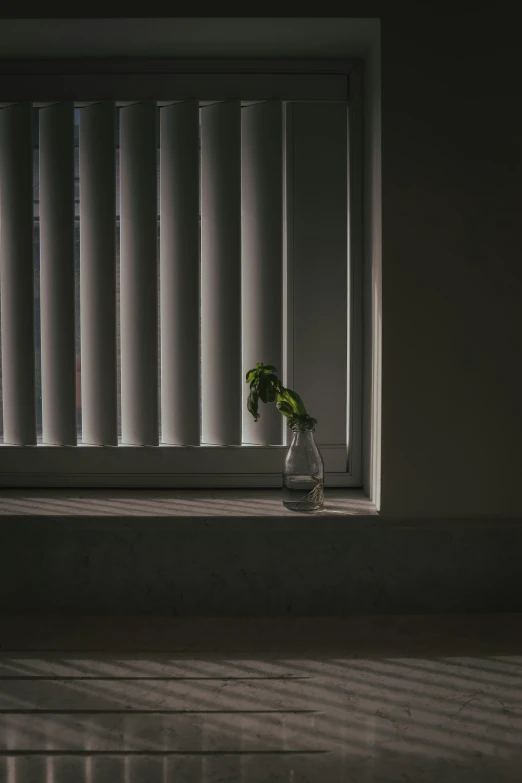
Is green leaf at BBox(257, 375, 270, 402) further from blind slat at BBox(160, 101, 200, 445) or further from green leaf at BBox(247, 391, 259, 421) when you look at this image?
blind slat at BBox(160, 101, 200, 445)

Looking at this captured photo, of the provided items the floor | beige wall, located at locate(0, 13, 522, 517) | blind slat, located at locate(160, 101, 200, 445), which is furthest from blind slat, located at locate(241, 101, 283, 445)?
the floor

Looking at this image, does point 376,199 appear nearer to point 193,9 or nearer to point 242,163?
point 242,163

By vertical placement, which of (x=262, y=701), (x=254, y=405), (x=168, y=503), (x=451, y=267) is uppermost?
(x=451, y=267)

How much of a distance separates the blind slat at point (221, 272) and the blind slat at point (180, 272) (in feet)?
0.07

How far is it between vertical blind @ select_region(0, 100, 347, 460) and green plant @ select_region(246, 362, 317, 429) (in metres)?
0.15

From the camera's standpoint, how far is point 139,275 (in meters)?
1.72

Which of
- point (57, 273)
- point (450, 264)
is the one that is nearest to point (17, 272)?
point (57, 273)

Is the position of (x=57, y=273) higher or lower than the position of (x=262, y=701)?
higher

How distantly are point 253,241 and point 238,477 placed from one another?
0.51 m

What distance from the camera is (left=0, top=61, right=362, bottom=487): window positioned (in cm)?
170

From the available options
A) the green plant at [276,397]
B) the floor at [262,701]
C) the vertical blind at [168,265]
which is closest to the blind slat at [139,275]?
the vertical blind at [168,265]

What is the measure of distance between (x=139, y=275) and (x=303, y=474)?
22.0 inches

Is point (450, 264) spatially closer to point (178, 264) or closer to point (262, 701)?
point (178, 264)

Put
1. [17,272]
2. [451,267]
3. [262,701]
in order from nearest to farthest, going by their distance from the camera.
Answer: [262,701] → [451,267] → [17,272]
